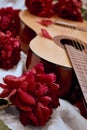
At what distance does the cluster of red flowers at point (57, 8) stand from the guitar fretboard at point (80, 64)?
0.34 meters

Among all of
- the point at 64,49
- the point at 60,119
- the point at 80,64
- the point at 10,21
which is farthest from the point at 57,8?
A: the point at 60,119

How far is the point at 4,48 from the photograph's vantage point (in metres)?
0.90

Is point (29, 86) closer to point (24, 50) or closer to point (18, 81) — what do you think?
point (18, 81)

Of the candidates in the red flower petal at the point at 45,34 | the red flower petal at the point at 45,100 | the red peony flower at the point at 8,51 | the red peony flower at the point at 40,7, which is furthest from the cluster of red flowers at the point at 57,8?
the red flower petal at the point at 45,100

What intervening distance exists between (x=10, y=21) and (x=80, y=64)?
17.5 inches

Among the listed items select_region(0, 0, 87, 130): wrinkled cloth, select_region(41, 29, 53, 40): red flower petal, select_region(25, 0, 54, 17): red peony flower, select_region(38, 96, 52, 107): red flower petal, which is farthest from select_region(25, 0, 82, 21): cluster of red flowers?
select_region(38, 96, 52, 107): red flower petal

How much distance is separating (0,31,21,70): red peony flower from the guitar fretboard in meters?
0.15

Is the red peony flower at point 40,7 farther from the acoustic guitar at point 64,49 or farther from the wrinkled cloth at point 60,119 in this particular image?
the wrinkled cloth at point 60,119

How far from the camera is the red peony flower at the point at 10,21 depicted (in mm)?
1141

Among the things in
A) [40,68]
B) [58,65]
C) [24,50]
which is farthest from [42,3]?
[40,68]

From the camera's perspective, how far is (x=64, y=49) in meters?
0.90

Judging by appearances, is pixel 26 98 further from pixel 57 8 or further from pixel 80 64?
pixel 57 8

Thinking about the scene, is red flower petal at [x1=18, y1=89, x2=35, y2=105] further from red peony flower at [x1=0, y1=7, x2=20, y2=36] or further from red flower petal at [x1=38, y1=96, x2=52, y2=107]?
red peony flower at [x1=0, y1=7, x2=20, y2=36]

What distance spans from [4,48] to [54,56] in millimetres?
155
